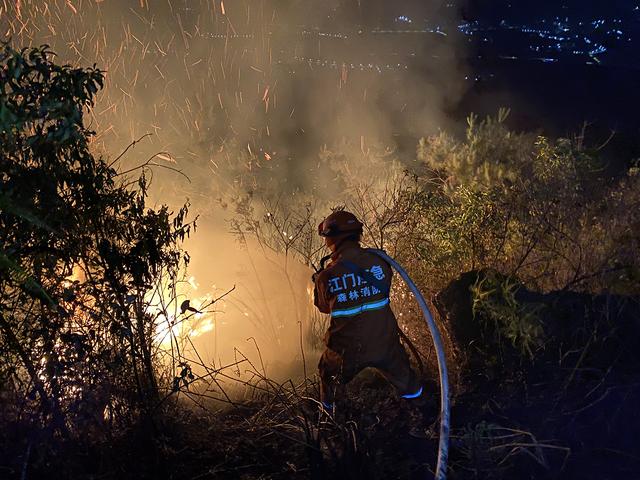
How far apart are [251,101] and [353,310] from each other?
1744cm

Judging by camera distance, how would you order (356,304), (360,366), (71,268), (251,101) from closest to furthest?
(71,268), (356,304), (360,366), (251,101)

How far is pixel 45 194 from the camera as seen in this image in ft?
12.0

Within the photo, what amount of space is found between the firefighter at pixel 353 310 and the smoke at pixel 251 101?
173 centimetres

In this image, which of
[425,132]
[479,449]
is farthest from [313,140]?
[479,449]

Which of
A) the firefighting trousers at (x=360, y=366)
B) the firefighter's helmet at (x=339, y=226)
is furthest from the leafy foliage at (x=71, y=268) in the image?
the firefighting trousers at (x=360, y=366)

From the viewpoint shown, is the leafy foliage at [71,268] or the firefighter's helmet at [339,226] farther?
the firefighter's helmet at [339,226]

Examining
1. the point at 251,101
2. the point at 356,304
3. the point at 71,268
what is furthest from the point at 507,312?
the point at 251,101

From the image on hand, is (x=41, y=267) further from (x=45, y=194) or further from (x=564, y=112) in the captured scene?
(x=564, y=112)

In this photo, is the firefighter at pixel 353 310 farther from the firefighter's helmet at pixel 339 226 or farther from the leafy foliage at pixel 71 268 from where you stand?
the leafy foliage at pixel 71 268

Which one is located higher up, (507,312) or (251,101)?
(251,101)

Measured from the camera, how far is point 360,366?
4855mm

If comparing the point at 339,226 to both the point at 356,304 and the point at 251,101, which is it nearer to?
the point at 356,304

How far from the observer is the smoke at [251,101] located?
31.8 ft

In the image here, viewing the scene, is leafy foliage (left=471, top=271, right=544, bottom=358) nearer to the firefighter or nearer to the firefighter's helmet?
the firefighter
